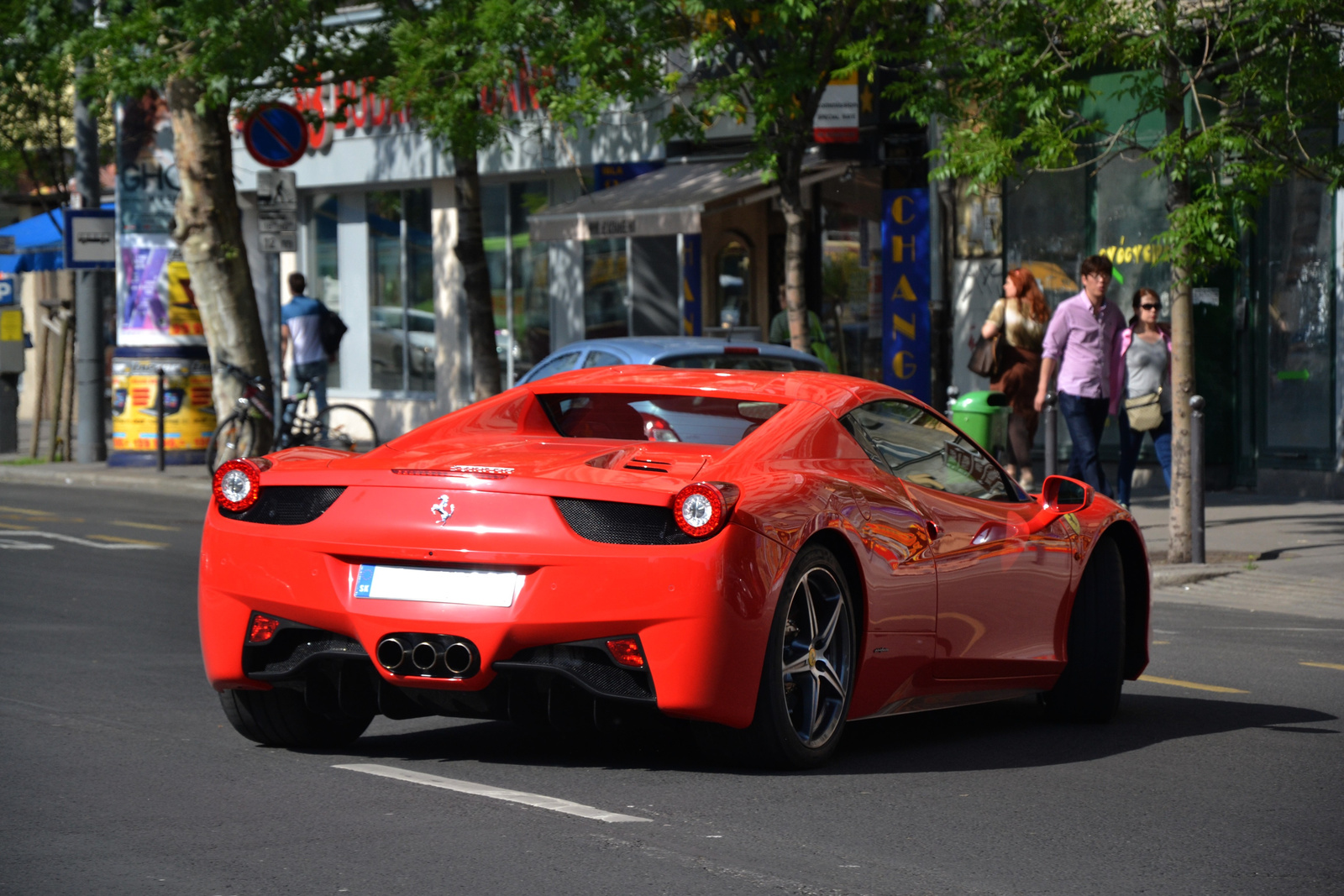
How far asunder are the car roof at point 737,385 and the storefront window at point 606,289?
17.8 meters

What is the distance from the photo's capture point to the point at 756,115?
16.0 meters

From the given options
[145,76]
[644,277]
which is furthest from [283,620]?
[644,277]

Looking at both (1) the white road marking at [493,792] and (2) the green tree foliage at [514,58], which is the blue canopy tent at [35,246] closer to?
(2) the green tree foliage at [514,58]

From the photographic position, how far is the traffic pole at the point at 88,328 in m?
23.6

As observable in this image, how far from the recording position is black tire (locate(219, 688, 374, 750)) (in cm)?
632

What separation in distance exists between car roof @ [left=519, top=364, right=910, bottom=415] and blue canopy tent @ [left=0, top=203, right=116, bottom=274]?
20.9m

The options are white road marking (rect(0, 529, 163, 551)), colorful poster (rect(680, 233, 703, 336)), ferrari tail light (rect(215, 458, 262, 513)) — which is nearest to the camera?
ferrari tail light (rect(215, 458, 262, 513))

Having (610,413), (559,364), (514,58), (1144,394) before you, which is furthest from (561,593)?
(514,58)

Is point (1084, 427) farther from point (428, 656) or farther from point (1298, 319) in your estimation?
point (428, 656)

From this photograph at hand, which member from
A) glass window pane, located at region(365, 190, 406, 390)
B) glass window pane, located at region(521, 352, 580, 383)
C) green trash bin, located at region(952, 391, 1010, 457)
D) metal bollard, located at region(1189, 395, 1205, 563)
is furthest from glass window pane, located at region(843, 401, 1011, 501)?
glass window pane, located at region(365, 190, 406, 390)

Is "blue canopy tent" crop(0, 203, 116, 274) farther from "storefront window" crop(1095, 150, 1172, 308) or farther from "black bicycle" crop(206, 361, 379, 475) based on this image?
"storefront window" crop(1095, 150, 1172, 308)

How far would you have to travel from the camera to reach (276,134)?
66.0 ft

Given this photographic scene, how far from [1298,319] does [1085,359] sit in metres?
4.45

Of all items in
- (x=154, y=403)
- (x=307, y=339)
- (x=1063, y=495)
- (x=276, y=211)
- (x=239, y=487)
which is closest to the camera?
(x=239, y=487)
